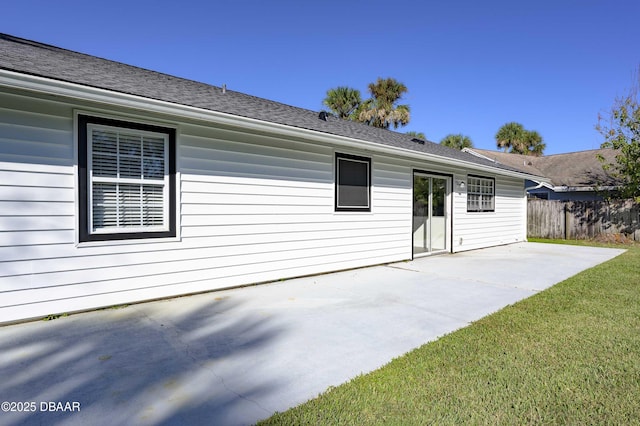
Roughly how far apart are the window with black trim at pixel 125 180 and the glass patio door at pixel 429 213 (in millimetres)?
5813

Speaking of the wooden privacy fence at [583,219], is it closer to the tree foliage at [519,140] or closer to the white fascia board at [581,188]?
the white fascia board at [581,188]

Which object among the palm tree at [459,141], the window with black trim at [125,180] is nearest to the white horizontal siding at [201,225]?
the window with black trim at [125,180]

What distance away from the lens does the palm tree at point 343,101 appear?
65.4 feet

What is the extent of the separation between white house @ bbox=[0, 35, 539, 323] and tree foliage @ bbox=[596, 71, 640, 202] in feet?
34.3

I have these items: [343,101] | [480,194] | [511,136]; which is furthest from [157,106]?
[511,136]

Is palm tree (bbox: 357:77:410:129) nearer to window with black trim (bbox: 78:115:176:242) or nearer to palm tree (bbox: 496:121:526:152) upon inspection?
palm tree (bbox: 496:121:526:152)

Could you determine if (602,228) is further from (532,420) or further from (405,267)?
Result: (532,420)

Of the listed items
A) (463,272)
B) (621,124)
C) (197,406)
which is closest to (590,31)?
(621,124)

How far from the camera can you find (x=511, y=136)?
30.2m

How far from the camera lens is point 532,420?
2043mm

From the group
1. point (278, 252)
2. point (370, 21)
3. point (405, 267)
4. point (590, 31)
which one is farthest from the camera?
point (370, 21)

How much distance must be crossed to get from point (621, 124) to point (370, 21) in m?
10.0

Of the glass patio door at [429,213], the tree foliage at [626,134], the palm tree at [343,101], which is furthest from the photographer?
the palm tree at [343,101]

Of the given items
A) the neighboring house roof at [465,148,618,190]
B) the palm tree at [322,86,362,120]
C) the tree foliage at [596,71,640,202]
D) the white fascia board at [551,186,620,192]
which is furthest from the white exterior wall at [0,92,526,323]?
the palm tree at [322,86,362,120]
